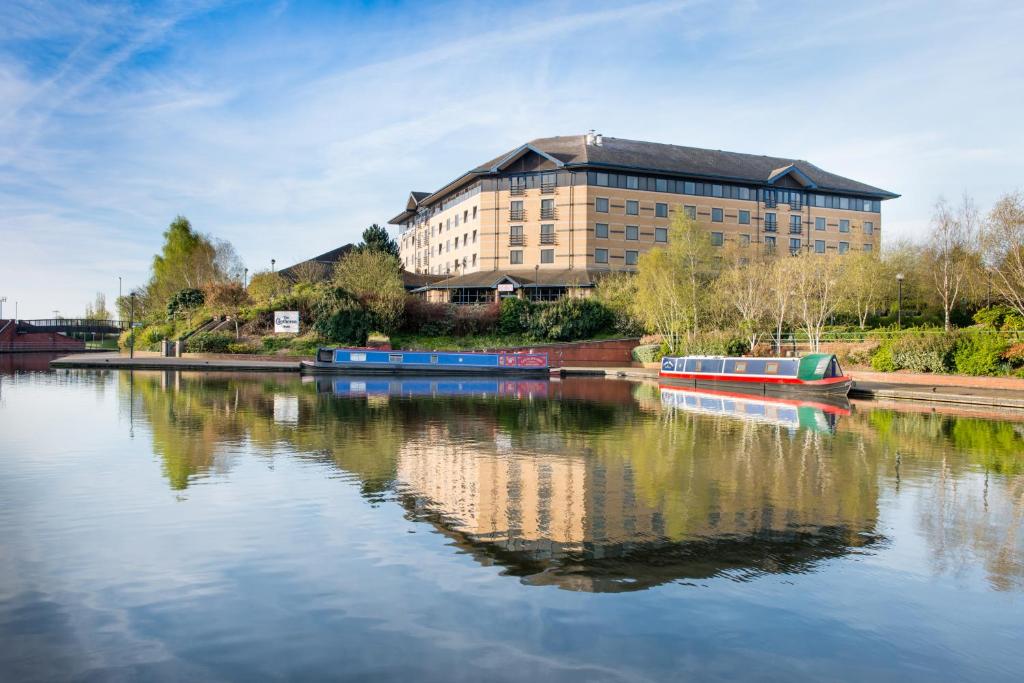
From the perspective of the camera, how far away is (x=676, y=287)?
4653 centimetres

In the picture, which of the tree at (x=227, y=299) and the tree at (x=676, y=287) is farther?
the tree at (x=227, y=299)

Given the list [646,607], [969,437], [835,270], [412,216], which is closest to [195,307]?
[412,216]

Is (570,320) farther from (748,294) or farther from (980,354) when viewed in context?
(980,354)

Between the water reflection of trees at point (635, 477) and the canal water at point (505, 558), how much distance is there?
0.06 m

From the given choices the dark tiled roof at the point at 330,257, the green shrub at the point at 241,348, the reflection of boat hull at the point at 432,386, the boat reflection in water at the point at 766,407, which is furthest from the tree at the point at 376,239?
the boat reflection in water at the point at 766,407

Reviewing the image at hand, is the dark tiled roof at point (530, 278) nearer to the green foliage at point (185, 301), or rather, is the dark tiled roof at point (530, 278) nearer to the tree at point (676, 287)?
the tree at point (676, 287)

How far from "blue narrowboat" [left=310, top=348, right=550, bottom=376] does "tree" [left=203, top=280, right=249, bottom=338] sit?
52.3 feet

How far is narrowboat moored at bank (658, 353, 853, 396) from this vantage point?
27.1m

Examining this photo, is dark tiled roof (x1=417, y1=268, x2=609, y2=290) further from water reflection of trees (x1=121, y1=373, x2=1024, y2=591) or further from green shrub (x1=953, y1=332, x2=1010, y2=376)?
water reflection of trees (x1=121, y1=373, x2=1024, y2=591)

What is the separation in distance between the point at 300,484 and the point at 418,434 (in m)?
5.41

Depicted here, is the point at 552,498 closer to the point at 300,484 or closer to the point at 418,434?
the point at 300,484

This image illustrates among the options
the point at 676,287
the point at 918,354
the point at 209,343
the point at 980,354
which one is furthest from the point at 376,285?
the point at 980,354

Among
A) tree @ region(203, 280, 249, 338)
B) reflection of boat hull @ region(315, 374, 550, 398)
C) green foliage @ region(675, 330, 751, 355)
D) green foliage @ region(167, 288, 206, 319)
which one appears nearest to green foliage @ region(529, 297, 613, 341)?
green foliage @ region(675, 330, 751, 355)

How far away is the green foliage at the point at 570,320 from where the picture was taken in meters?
52.7
